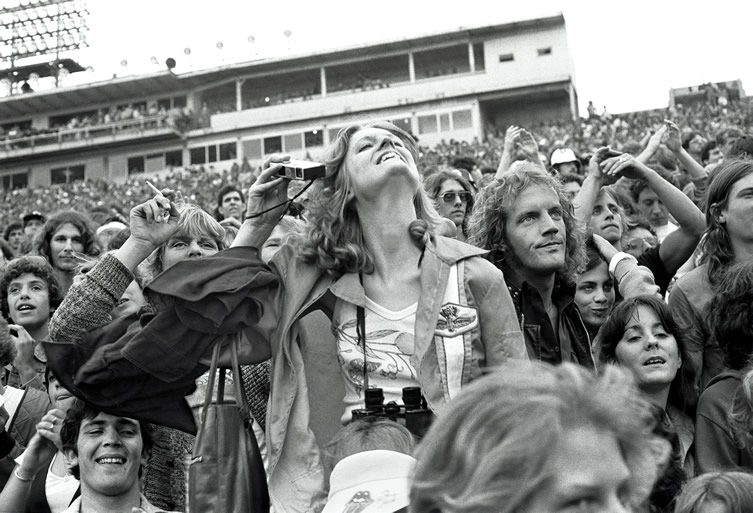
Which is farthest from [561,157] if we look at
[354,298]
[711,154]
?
[354,298]

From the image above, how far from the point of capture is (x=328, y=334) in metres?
3.27

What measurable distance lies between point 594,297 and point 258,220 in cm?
219

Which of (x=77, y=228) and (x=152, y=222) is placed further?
(x=77, y=228)

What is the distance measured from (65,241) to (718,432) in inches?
180

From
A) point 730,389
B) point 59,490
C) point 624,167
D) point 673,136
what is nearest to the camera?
point 730,389

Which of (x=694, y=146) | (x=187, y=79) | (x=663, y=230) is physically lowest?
(x=663, y=230)

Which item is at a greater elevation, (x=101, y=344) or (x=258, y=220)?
(x=258, y=220)

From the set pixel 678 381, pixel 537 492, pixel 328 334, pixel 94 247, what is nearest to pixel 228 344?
pixel 328 334

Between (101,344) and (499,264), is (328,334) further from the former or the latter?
(499,264)

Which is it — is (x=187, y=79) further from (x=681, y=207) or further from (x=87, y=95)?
(x=681, y=207)

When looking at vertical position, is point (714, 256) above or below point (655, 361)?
above

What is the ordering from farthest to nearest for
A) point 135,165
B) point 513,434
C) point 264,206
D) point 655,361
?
point 135,165 → point 655,361 → point 264,206 → point 513,434

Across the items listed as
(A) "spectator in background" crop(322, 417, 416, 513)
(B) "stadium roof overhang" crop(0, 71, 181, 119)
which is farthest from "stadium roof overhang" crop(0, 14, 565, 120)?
(A) "spectator in background" crop(322, 417, 416, 513)

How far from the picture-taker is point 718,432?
3.40 meters
